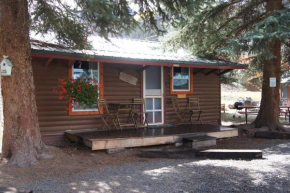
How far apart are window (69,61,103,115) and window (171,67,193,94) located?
2773mm

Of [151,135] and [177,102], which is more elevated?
[177,102]

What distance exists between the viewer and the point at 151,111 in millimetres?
9594

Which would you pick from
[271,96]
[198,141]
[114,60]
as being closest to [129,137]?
[198,141]

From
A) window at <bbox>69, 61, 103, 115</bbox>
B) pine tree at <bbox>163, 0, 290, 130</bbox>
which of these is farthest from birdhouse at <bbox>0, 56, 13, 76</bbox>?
pine tree at <bbox>163, 0, 290, 130</bbox>

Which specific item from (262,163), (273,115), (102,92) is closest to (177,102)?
(102,92)

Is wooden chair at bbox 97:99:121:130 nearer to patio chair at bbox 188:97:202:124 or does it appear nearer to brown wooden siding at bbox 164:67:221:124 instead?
brown wooden siding at bbox 164:67:221:124

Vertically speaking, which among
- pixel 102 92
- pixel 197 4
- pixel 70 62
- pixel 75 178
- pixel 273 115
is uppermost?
pixel 197 4

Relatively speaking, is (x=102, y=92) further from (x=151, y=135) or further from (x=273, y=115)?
(x=273, y=115)

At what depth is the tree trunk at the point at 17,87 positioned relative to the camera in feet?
18.0

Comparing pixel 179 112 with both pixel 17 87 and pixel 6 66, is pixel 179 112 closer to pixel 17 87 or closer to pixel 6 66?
pixel 17 87

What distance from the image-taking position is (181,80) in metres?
10.2

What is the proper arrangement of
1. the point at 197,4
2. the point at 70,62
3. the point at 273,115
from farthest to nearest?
the point at 273,115, the point at 70,62, the point at 197,4

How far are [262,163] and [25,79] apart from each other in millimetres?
4880

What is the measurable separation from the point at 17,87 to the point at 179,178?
3.40 metres
